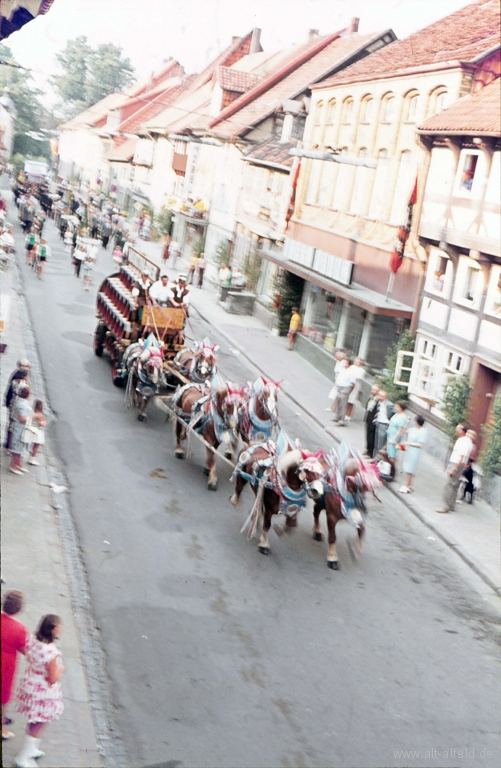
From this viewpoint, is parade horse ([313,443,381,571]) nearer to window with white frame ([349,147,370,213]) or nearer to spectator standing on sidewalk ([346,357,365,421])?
spectator standing on sidewalk ([346,357,365,421])

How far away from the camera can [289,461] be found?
1131 cm

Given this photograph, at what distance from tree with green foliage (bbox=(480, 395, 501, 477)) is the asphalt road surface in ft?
7.21

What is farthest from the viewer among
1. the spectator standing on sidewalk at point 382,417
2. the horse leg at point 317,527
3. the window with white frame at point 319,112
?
the window with white frame at point 319,112

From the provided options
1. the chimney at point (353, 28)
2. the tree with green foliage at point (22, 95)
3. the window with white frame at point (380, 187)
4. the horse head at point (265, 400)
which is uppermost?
the chimney at point (353, 28)

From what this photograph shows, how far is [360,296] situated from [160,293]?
6380mm

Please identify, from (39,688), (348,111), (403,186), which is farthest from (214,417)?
(348,111)

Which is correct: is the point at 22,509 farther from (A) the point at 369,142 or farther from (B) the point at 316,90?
(B) the point at 316,90

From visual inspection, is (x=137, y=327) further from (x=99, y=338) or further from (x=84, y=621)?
(x=84, y=621)

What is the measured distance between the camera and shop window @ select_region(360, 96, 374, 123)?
26734 mm

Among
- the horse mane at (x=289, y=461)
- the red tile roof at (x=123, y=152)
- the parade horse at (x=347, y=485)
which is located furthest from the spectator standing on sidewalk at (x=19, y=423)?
the red tile roof at (x=123, y=152)

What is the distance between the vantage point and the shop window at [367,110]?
26.7m

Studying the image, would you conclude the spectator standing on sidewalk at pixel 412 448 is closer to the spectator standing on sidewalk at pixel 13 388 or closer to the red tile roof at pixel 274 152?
the spectator standing on sidewalk at pixel 13 388

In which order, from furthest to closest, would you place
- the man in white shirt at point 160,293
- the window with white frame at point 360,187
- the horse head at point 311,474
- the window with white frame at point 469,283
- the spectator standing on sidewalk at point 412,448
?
the window with white frame at point 360,187
the man in white shirt at point 160,293
the window with white frame at point 469,283
the spectator standing on sidewalk at point 412,448
the horse head at point 311,474

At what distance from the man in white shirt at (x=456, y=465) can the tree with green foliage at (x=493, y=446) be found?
112cm
